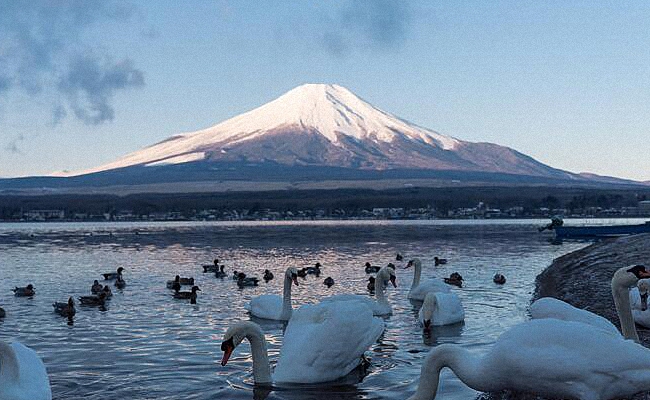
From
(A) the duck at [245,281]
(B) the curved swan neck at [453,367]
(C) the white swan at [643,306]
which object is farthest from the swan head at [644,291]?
(A) the duck at [245,281]

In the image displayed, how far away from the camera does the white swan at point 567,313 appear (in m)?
12.8

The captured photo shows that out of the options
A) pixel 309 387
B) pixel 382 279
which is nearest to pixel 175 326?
pixel 382 279

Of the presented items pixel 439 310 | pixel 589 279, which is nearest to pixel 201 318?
pixel 439 310

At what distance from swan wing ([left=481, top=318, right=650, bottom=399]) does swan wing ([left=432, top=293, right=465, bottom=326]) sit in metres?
9.58

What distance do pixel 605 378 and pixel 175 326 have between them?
1282 cm

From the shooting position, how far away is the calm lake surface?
1387 centimetres

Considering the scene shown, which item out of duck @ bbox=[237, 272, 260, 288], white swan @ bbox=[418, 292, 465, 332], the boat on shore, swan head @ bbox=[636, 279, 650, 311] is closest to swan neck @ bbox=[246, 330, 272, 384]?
white swan @ bbox=[418, 292, 465, 332]

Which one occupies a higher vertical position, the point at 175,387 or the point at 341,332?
the point at 341,332

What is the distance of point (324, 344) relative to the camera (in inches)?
531

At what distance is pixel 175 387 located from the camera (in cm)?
1373

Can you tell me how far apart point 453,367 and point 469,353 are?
0.96 ft

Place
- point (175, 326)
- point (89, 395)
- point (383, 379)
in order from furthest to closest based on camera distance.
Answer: point (175, 326), point (383, 379), point (89, 395)

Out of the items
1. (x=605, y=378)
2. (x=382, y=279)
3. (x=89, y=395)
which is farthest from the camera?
(x=382, y=279)

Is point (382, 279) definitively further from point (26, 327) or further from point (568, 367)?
point (568, 367)
